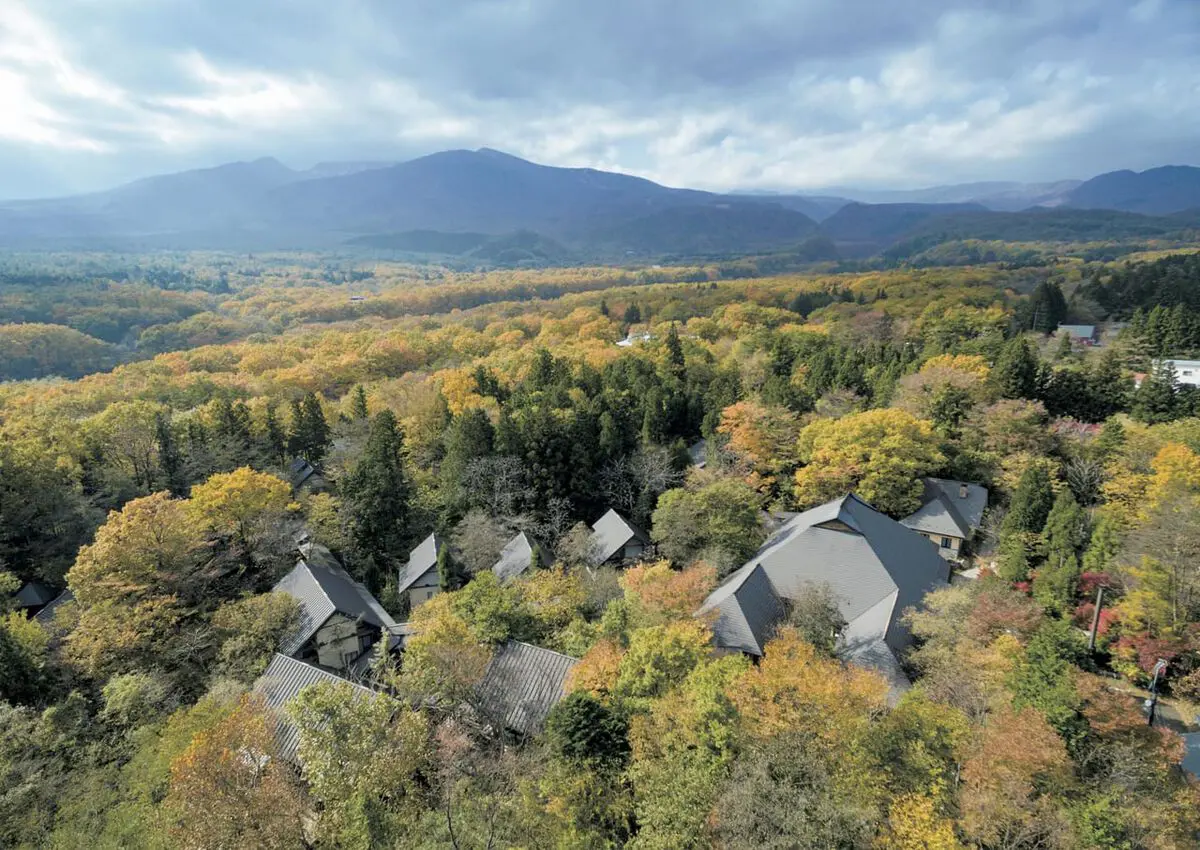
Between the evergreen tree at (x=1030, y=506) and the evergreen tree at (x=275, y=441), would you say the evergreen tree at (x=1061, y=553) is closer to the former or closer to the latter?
the evergreen tree at (x=1030, y=506)

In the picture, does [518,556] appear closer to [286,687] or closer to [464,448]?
[464,448]

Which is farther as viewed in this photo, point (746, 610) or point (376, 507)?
point (376, 507)

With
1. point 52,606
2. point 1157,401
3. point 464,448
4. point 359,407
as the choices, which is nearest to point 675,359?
point 464,448

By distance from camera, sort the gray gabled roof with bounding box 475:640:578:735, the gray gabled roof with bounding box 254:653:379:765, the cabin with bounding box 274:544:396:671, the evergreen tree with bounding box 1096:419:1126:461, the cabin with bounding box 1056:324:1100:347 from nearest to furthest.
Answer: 1. the gray gabled roof with bounding box 254:653:379:765
2. the gray gabled roof with bounding box 475:640:578:735
3. the cabin with bounding box 274:544:396:671
4. the evergreen tree with bounding box 1096:419:1126:461
5. the cabin with bounding box 1056:324:1100:347

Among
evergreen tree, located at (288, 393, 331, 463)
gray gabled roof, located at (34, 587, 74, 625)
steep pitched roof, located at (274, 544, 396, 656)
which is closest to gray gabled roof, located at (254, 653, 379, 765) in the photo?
steep pitched roof, located at (274, 544, 396, 656)

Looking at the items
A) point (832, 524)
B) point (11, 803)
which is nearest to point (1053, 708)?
point (832, 524)

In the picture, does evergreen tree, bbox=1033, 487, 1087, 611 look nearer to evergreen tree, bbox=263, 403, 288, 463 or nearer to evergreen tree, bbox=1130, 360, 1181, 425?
evergreen tree, bbox=1130, 360, 1181, 425
